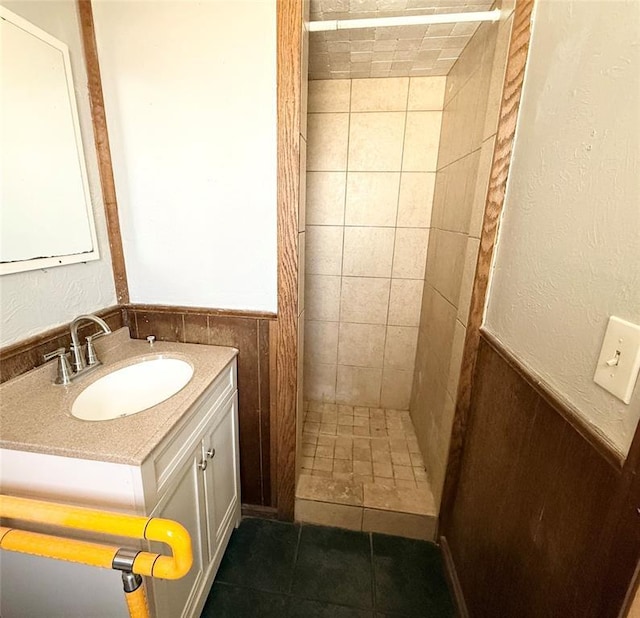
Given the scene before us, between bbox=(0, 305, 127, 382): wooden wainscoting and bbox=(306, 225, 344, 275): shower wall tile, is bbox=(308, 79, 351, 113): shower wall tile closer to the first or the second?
bbox=(306, 225, 344, 275): shower wall tile

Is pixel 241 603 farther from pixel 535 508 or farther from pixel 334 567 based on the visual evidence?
pixel 535 508

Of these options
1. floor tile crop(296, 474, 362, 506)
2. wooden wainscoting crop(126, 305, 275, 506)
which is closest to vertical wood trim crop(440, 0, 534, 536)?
floor tile crop(296, 474, 362, 506)

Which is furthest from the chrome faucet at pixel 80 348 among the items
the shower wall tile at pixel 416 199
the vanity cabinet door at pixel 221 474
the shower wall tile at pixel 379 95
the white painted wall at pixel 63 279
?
the shower wall tile at pixel 379 95

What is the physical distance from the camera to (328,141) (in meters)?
1.92

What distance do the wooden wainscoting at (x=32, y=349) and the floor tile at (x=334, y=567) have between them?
1.25 metres

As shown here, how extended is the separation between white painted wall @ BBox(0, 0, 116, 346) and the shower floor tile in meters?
1.24

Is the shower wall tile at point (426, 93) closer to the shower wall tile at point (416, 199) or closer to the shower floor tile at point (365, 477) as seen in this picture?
the shower wall tile at point (416, 199)

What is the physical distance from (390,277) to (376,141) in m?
0.82

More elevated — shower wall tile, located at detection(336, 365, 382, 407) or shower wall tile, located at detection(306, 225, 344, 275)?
shower wall tile, located at detection(306, 225, 344, 275)

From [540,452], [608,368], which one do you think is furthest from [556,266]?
[540,452]

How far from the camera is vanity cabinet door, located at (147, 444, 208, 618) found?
2.77ft

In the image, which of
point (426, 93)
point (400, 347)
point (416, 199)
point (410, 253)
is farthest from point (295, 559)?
point (426, 93)

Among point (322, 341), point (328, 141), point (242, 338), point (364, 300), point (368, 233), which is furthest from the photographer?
point (322, 341)

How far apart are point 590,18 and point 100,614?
5.95ft
